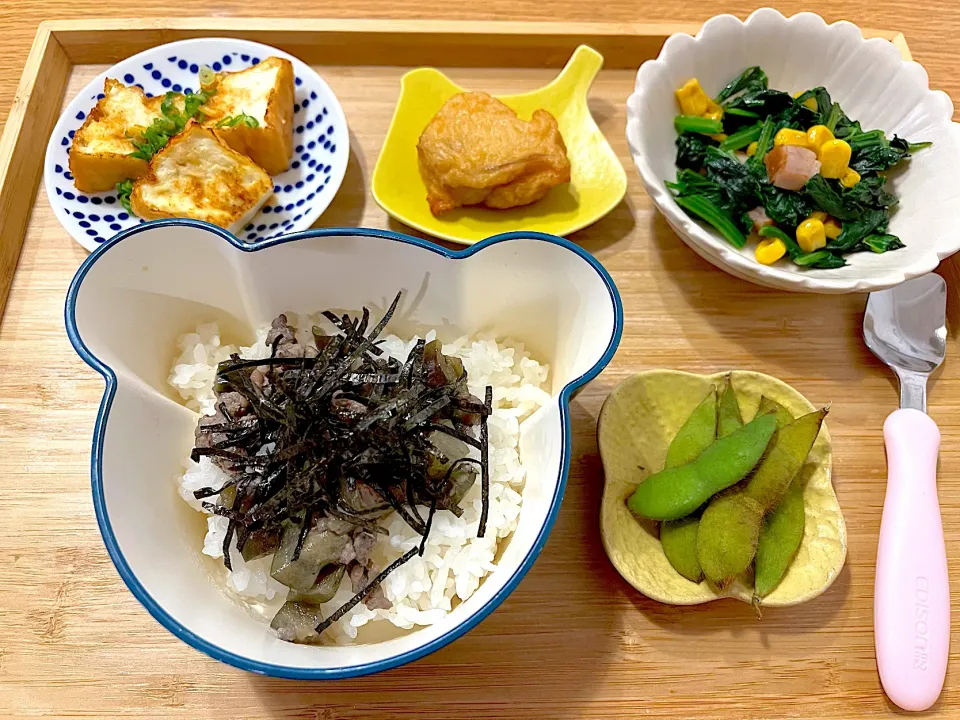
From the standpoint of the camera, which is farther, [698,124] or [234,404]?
[698,124]

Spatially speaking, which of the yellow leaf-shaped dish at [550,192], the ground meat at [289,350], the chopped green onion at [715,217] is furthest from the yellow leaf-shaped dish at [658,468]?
the ground meat at [289,350]

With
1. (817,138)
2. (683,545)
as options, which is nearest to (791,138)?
(817,138)

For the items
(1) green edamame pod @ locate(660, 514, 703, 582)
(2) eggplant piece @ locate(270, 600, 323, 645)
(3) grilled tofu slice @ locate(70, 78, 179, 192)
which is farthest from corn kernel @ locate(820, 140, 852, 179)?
(3) grilled tofu slice @ locate(70, 78, 179, 192)

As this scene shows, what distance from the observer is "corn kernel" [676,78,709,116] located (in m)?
1.74

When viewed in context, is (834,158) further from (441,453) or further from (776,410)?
(441,453)

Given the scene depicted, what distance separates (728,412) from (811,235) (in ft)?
1.72

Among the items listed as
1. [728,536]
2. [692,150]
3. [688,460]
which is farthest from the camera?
[692,150]

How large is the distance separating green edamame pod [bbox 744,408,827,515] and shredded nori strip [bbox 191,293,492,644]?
1.77 feet

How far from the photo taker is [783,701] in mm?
1303

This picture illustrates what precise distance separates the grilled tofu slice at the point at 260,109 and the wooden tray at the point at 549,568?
20 centimetres

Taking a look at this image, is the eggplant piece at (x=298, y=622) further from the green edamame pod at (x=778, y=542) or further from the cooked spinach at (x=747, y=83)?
the cooked spinach at (x=747, y=83)

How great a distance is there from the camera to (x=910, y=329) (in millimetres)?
1590

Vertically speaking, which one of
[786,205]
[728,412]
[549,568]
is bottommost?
[549,568]

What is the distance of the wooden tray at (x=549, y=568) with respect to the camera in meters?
1.27
